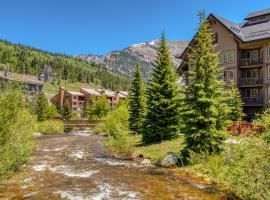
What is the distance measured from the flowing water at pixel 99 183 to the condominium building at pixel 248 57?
943 inches

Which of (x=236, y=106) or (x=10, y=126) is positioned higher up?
(x=236, y=106)

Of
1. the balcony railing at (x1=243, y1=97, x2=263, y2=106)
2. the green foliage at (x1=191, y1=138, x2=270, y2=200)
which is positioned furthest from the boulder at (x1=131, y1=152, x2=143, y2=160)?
the balcony railing at (x1=243, y1=97, x2=263, y2=106)

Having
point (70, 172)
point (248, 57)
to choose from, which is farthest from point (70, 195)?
point (248, 57)

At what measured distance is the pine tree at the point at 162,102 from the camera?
1302 inches

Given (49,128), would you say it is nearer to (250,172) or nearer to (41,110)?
(41,110)

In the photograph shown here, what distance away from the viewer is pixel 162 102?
108 feet

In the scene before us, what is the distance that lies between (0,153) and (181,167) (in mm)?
12398

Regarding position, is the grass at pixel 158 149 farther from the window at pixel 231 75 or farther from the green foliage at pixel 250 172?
the window at pixel 231 75

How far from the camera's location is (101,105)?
84562 millimetres

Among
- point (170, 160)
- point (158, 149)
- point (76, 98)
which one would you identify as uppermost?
point (76, 98)

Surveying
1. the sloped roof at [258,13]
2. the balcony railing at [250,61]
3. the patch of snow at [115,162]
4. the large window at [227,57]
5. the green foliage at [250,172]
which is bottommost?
the patch of snow at [115,162]

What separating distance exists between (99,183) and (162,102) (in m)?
15.4

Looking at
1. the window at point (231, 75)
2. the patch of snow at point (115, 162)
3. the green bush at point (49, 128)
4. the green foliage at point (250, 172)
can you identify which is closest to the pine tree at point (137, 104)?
the window at point (231, 75)

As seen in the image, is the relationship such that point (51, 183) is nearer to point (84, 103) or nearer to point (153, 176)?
point (153, 176)
